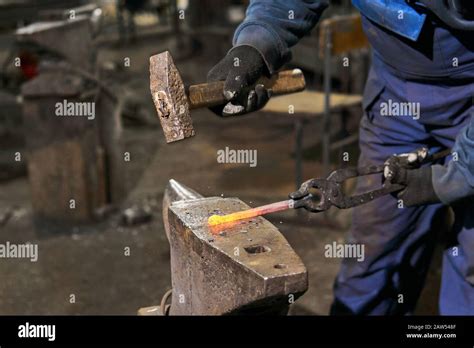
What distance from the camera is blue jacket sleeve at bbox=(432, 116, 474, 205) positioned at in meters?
2.00

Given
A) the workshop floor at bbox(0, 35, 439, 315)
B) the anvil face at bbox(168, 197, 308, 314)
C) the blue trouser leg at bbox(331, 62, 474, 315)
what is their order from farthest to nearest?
the workshop floor at bbox(0, 35, 439, 315) → the blue trouser leg at bbox(331, 62, 474, 315) → the anvil face at bbox(168, 197, 308, 314)

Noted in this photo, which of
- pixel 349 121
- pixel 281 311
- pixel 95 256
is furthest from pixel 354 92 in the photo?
pixel 281 311

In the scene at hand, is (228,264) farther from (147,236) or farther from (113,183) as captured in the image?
(113,183)

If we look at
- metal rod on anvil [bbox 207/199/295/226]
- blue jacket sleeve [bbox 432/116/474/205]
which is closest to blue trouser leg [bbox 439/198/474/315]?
blue jacket sleeve [bbox 432/116/474/205]

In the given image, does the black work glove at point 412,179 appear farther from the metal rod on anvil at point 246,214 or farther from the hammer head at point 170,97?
the hammer head at point 170,97

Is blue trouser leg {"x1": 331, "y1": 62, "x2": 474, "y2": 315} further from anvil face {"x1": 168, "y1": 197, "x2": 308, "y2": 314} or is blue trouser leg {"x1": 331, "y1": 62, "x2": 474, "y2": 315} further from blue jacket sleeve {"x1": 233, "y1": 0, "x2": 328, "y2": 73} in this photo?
anvil face {"x1": 168, "y1": 197, "x2": 308, "y2": 314}

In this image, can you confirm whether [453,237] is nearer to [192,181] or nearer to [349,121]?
[192,181]

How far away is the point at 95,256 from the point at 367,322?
68.2 inches

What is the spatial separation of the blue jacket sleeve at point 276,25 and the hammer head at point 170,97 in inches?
14.3

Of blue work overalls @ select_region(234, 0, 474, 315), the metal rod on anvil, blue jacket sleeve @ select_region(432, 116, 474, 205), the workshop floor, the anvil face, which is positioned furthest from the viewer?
the workshop floor

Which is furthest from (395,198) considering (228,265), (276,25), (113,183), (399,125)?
(113,183)

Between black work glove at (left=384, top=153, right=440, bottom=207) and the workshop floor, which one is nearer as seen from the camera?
black work glove at (left=384, top=153, right=440, bottom=207)

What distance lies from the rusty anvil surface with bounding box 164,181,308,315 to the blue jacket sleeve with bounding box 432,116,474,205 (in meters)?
0.57

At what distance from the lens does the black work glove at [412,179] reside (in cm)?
209
